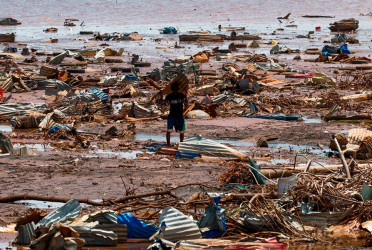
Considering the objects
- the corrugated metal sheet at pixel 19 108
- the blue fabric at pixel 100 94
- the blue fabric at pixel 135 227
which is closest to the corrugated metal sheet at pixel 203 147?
the blue fabric at pixel 135 227

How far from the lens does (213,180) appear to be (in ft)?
31.8

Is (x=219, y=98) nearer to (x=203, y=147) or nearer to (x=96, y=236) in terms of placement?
(x=203, y=147)

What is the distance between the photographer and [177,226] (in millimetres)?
6922

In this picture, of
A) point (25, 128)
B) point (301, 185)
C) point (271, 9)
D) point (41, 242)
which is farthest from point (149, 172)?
point (271, 9)

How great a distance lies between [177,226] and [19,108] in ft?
34.1

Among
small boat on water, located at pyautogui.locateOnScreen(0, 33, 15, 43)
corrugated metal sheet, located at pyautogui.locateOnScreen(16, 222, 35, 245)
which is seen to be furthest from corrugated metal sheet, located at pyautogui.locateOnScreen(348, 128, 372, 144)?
small boat on water, located at pyautogui.locateOnScreen(0, 33, 15, 43)

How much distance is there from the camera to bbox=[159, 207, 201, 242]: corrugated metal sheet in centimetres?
686

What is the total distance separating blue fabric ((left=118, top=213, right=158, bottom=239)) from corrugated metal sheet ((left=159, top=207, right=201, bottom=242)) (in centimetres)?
20

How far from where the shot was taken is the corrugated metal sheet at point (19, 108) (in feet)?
53.3

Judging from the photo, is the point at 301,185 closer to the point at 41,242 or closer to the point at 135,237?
the point at 135,237

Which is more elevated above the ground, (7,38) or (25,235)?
(25,235)

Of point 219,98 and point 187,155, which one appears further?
point 219,98

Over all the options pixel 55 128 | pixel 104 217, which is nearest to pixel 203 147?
pixel 55 128

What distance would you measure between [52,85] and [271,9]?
169 ft
